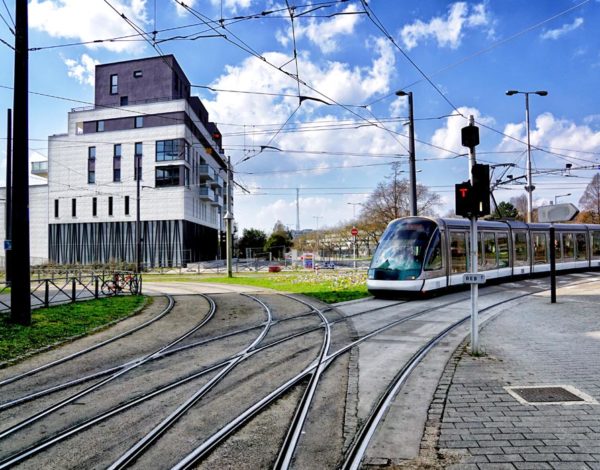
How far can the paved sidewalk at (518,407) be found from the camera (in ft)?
11.8

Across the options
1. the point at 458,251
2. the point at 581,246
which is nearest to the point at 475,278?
the point at 458,251

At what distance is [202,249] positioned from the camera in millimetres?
57594

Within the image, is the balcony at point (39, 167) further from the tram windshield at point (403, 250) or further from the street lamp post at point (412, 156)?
the tram windshield at point (403, 250)

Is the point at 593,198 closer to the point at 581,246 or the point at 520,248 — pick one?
the point at 581,246

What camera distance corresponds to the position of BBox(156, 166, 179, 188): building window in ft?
165

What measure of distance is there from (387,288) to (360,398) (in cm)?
1003

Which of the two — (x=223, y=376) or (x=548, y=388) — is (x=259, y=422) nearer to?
(x=223, y=376)

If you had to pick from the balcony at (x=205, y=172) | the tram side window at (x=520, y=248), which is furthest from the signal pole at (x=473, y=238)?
the balcony at (x=205, y=172)

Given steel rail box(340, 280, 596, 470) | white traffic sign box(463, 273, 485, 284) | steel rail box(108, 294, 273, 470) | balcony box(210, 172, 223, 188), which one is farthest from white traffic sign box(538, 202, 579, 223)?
balcony box(210, 172, 223, 188)

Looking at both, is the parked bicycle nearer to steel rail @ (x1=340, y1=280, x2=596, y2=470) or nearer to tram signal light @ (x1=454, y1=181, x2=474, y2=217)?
steel rail @ (x1=340, y1=280, x2=596, y2=470)

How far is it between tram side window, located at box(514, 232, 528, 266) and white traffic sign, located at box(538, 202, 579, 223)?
8.88 meters

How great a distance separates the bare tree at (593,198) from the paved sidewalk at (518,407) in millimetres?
56272

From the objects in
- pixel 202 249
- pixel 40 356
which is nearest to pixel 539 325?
pixel 40 356

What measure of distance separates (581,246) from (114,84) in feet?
170
